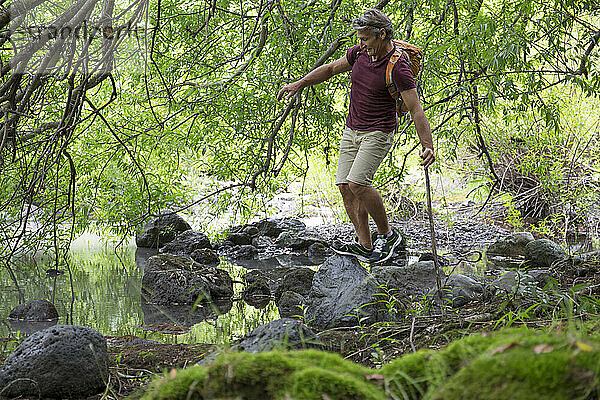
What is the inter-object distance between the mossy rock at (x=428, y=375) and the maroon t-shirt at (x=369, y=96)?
2.97 meters

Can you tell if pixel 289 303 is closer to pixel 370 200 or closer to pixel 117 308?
pixel 117 308

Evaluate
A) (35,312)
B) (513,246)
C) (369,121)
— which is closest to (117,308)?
(35,312)

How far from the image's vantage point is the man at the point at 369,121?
405 cm

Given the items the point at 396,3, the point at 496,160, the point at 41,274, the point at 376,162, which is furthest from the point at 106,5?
the point at 496,160

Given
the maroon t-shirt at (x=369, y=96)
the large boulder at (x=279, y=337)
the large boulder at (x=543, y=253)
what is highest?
the maroon t-shirt at (x=369, y=96)

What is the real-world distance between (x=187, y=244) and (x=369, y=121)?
724 centimetres

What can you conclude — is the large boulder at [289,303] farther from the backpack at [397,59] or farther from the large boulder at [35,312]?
the backpack at [397,59]

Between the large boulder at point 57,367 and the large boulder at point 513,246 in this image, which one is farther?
the large boulder at point 513,246

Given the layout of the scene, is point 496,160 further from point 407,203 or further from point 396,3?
point 396,3

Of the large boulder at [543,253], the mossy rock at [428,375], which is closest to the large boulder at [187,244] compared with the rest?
the large boulder at [543,253]

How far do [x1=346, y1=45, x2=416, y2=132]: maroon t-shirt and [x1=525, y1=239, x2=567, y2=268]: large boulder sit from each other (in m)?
4.66

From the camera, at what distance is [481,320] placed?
3326 millimetres

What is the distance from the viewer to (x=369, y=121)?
14.9ft

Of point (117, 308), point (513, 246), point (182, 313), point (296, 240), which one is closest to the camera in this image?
point (182, 313)
